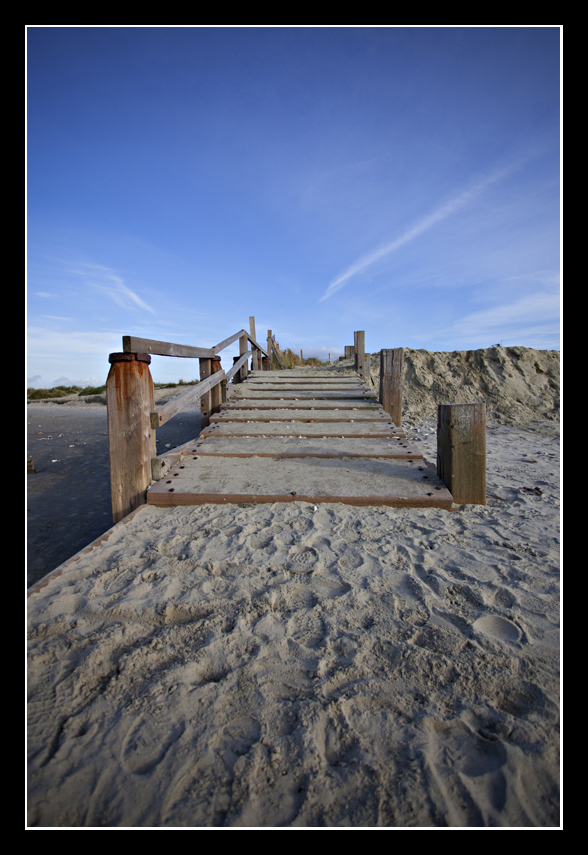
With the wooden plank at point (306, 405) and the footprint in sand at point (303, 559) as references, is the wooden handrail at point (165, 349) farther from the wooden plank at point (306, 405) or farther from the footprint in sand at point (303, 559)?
the footprint in sand at point (303, 559)

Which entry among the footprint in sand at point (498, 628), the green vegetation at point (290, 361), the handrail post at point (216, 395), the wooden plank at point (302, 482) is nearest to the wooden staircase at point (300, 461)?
the wooden plank at point (302, 482)

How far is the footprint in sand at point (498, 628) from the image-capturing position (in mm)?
1640

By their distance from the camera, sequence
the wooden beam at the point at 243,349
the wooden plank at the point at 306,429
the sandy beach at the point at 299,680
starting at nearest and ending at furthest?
the sandy beach at the point at 299,680 → the wooden plank at the point at 306,429 → the wooden beam at the point at 243,349

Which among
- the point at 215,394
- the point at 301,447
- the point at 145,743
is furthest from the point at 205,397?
the point at 145,743

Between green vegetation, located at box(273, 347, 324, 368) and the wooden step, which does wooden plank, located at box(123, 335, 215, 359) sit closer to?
the wooden step

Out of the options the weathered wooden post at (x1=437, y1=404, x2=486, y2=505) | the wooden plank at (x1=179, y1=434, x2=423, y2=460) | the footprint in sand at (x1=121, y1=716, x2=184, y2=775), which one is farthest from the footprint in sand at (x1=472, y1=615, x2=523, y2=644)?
the wooden plank at (x1=179, y1=434, x2=423, y2=460)

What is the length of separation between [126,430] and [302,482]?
5.19 ft

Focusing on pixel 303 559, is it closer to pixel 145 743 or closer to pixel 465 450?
pixel 145 743

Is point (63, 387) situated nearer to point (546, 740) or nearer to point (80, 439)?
point (80, 439)

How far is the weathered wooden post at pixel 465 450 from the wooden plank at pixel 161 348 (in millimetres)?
2696

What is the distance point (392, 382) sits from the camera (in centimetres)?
584

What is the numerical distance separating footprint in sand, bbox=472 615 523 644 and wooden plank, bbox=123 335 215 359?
307 cm

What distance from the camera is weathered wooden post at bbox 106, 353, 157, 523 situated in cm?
313

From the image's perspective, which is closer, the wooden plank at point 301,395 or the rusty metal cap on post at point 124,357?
the rusty metal cap on post at point 124,357
